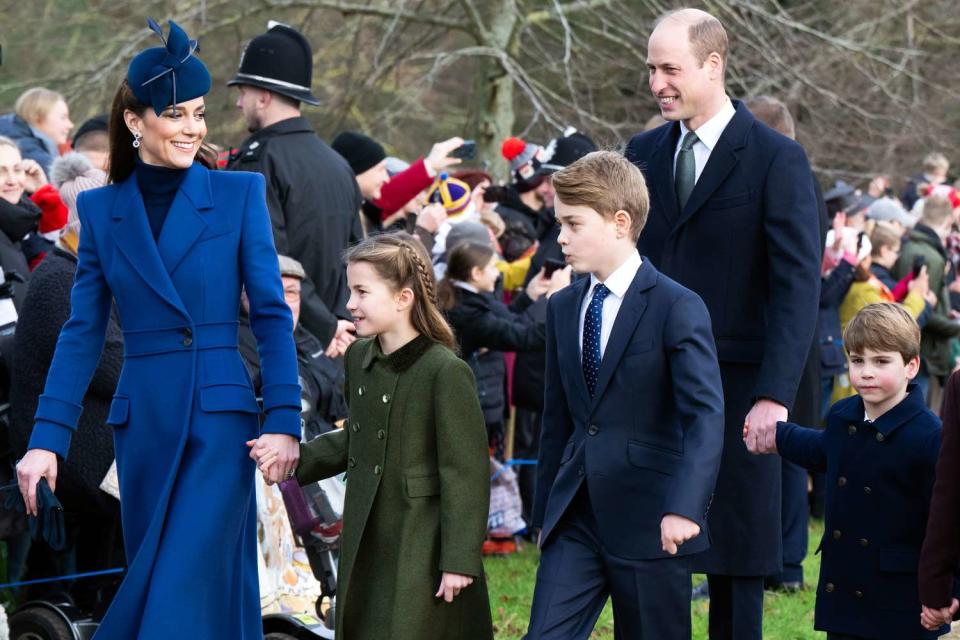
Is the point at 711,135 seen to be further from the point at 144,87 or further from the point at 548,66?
the point at 548,66

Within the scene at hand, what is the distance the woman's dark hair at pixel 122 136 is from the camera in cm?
467

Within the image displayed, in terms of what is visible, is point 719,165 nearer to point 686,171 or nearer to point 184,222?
point 686,171

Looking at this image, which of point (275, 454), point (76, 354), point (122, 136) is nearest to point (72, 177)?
point (122, 136)

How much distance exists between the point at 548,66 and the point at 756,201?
35.2ft

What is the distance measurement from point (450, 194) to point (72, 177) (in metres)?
2.93

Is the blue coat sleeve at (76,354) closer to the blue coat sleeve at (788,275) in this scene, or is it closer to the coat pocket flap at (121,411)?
the coat pocket flap at (121,411)

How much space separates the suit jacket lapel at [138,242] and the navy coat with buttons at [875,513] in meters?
1.98

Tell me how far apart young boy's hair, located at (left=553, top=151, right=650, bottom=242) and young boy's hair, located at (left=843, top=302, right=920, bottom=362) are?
89 cm

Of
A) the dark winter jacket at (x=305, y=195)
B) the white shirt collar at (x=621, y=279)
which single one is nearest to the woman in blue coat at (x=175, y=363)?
the white shirt collar at (x=621, y=279)

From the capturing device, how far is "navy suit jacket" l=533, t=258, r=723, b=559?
438 centimetres

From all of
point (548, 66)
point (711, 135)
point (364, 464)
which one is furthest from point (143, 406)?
point (548, 66)

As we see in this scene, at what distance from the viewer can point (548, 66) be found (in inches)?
611

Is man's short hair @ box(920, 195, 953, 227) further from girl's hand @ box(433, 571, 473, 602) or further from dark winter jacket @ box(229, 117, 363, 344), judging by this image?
girl's hand @ box(433, 571, 473, 602)

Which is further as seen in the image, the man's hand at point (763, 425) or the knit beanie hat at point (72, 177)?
the knit beanie hat at point (72, 177)
